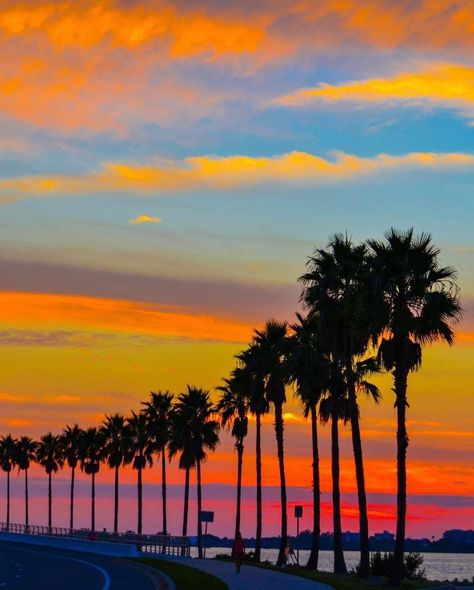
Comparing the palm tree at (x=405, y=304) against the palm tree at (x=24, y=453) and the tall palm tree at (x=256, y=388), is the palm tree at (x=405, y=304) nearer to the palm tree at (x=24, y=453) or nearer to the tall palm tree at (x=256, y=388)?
the tall palm tree at (x=256, y=388)

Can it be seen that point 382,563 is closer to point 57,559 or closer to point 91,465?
point 57,559

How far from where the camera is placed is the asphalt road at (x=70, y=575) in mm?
41125

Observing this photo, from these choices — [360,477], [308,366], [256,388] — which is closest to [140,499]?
[256,388]

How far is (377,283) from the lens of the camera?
42844mm

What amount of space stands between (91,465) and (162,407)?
38503 mm

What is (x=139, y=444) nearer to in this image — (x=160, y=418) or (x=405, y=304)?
(x=160, y=418)

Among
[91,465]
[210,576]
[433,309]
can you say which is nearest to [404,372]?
[433,309]

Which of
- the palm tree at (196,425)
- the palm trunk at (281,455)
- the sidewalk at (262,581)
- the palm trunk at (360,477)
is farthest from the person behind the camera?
the palm tree at (196,425)

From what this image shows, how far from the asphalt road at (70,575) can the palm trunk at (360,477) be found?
930 cm

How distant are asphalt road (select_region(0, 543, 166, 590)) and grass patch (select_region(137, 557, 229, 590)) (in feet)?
3.04

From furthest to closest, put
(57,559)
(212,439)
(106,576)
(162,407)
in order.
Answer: (162,407) → (212,439) → (57,559) → (106,576)

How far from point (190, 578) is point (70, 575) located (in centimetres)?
570

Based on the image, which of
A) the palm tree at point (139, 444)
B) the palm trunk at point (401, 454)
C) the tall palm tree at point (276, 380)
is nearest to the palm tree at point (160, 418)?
the palm tree at point (139, 444)

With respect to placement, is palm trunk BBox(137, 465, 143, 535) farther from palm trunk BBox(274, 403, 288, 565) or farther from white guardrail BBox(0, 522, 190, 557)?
palm trunk BBox(274, 403, 288, 565)
